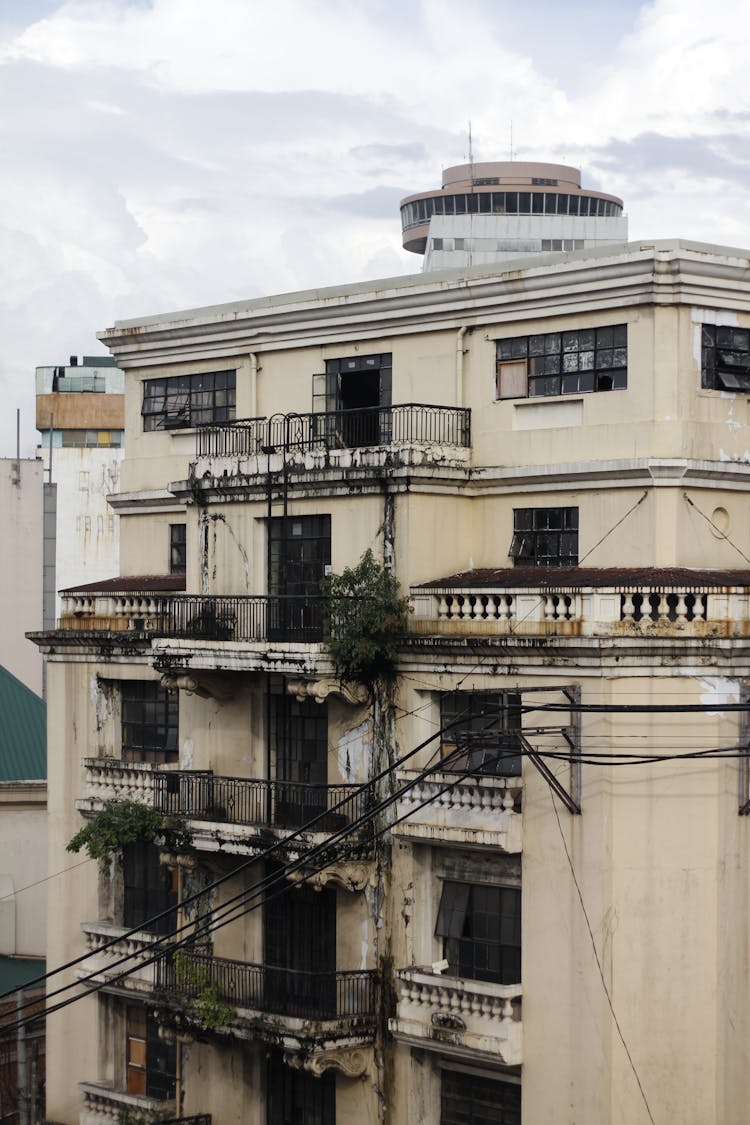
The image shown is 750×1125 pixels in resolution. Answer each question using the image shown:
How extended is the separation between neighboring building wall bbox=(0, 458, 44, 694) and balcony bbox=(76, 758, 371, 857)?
27359 millimetres

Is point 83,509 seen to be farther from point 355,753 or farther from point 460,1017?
point 460,1017

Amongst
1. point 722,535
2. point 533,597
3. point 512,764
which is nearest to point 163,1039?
point 512,764

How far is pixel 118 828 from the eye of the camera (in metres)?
34.6

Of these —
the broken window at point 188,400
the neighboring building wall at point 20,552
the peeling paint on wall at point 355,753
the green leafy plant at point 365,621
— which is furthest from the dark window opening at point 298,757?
the neighboring building wall at point 20,552

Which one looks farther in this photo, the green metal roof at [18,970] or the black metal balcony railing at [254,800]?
the green metal roof at [18,970]

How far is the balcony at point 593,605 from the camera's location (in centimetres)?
2836

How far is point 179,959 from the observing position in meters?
33.5

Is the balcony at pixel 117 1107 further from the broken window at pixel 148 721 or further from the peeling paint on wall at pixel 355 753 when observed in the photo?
the peeling paint on wall at pixel 355 753

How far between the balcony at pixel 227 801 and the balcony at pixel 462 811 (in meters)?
1.01

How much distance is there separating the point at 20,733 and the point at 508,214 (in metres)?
65.0

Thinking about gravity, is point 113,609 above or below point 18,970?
above

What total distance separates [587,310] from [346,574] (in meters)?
6.40

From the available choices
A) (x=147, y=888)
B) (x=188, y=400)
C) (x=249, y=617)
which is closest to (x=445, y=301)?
(x=249, y=617)

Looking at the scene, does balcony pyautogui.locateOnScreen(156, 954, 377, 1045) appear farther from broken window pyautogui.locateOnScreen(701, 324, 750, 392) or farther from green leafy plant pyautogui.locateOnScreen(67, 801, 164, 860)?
broken window pyautogui.locateOnScreen(701, 324, 750, 392)
